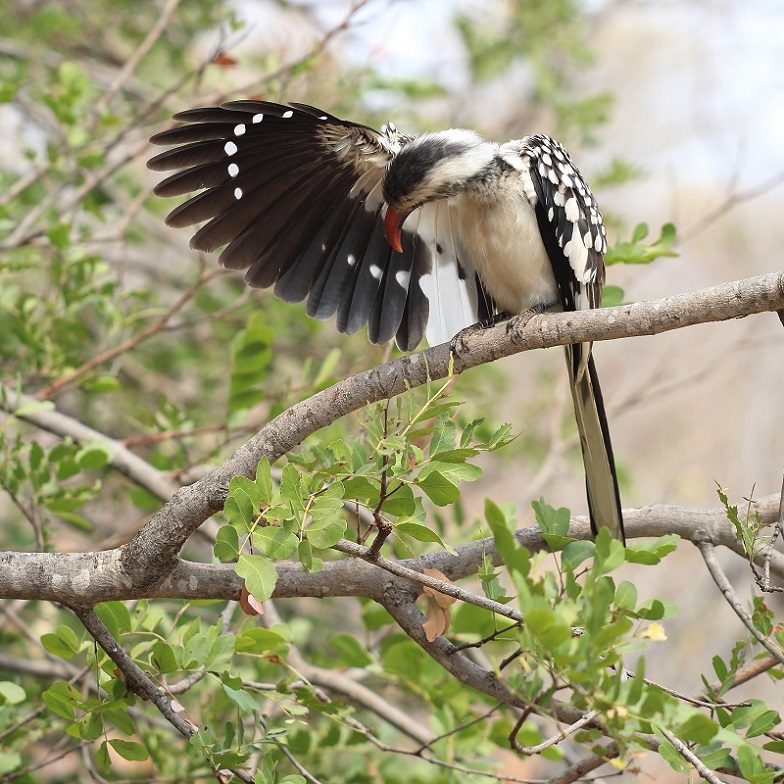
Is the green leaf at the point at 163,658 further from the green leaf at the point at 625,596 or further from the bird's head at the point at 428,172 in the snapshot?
the bird's head at the point at 428,172

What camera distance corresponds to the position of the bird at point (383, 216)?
6.46 feet

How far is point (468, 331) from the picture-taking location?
81.7 inches

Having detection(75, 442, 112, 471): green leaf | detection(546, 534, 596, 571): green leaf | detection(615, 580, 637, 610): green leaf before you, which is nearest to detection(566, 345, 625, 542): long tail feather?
detection(546, 534, 596, 571): green leaf

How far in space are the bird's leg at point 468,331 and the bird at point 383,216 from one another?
5cm

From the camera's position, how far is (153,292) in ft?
9.18

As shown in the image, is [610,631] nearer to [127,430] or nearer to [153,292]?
[153,292]

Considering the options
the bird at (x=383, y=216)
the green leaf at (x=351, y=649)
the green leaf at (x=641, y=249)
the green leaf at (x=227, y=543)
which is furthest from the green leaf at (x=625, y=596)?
the green leaf at (x=641, y=249)

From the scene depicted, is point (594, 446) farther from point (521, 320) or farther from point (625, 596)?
point (625, 596)

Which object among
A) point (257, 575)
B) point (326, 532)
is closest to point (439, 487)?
point (326, 532)

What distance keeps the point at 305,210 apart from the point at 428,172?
319 mm

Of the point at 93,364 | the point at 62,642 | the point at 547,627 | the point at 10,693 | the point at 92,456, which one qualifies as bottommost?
the point at 10,693

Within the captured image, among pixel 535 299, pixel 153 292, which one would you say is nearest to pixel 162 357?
pixel 153 292

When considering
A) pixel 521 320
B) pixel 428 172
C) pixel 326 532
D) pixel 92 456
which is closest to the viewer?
pixel 326 532

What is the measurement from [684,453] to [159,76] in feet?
22.7
